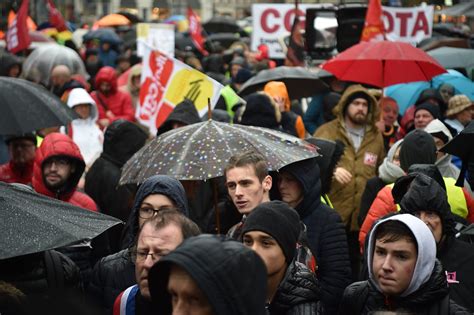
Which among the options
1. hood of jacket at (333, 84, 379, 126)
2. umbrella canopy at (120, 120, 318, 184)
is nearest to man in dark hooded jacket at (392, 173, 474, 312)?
umbrella canopy at (120, 120, 318, 184)

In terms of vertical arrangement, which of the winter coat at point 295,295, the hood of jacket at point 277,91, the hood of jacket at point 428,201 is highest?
the hood of jacket at point 428,201

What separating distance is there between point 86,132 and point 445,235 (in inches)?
240

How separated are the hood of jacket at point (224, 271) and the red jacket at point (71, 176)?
3.98 m

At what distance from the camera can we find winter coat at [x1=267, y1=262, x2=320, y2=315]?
16.1 ft

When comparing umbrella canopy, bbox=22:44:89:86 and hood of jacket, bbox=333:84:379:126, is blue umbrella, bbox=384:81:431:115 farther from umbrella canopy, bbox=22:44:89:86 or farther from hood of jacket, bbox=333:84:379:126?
umbrella canopy, bbox=22:44:89:86

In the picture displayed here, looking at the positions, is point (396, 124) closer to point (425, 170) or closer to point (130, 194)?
point (130, 194)

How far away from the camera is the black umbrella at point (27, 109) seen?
8.30 m

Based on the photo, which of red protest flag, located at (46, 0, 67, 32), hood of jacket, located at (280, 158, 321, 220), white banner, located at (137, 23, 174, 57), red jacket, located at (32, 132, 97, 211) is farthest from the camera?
red protest flag, located at (46, 0, 67, 32)

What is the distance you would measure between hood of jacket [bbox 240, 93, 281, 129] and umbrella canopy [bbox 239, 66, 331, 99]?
368 cm

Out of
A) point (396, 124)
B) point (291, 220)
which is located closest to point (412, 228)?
point (291, 220)

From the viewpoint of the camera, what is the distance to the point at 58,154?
7555mm

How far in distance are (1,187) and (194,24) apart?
17.9 metres

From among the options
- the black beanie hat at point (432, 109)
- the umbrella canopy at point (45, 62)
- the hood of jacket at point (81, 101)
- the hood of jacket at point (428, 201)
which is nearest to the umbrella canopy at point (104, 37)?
the umbrella canopy at point (45, 62)

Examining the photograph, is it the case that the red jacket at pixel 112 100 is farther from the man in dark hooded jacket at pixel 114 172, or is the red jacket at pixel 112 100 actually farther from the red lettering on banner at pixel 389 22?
the man in dark hooded jacket at pixel 114 172
